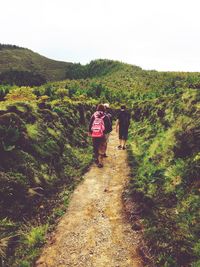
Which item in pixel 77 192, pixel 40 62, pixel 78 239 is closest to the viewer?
pixel 78 239

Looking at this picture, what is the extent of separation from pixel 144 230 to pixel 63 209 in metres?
2.38

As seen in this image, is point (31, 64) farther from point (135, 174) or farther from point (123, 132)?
point (135, 174)

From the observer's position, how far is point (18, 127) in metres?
9.90

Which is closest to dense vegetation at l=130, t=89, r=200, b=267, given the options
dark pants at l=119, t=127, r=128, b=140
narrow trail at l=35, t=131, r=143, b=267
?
narrow trail at l=35, t=131, r=143, b=267

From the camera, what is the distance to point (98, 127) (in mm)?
12156

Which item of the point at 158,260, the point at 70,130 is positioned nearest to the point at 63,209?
the point at 158,260

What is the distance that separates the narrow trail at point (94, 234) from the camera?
6523 mm

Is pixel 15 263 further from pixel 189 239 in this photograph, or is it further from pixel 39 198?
pixel 189 239

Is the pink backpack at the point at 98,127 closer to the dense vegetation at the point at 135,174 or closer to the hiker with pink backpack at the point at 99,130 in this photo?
the hiker with pink backpack at the point at 99,130

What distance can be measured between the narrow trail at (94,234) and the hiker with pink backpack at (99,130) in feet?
6.75

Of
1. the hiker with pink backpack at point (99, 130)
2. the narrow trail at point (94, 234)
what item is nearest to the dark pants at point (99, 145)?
the hiker with pink backpack at point (99, 130)

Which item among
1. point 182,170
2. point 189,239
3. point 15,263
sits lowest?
point 15,263

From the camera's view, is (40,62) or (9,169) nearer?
(9,169)

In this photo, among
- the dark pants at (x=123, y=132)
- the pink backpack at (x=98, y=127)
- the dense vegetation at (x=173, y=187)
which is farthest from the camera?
the dark pants at (x=123, y=132)
